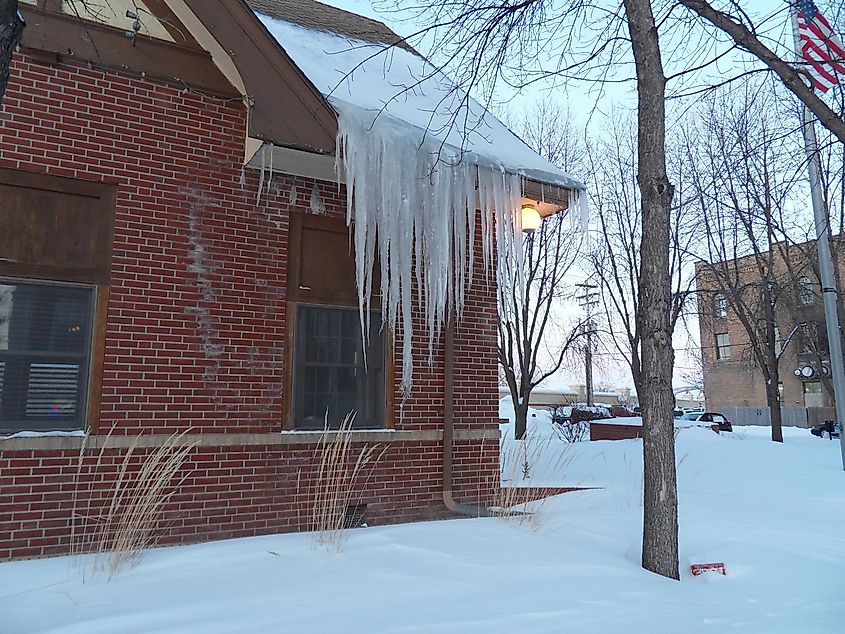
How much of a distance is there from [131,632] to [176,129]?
13.5ft

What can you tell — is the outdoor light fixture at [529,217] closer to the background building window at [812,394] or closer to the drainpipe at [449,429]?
the drainpipe at [449,429]

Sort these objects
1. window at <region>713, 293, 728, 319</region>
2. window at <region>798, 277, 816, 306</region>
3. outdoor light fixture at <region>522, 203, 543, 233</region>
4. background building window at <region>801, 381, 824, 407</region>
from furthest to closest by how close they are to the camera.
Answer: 1. background building window at <region>801, 381, 824, 407</region>
2. window at <region>713, 293, 728, 319</region>
3. window at <region>798, 277, 816, 306</region>
4. outdoor light fixture at <region>522, 203, 543, 233</region>

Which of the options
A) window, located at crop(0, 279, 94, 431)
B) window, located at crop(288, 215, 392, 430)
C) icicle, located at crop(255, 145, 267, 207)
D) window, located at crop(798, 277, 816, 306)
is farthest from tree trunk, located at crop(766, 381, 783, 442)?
window, located at crop(0, 279, 94, 431)

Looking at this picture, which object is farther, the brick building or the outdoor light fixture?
the outdoor light fixture

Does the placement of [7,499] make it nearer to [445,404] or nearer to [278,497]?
[278,497]

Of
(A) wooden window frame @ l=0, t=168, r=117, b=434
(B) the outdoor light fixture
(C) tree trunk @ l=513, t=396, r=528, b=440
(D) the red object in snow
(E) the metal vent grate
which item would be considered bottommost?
(D) the red object in snow

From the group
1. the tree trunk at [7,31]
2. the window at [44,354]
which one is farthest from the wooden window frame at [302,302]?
the tree trunk at [7,31]

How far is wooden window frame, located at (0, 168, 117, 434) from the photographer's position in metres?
4.79

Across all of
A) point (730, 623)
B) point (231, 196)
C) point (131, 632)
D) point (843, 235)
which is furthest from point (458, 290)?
point (843, 235)

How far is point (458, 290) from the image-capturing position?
655 cm

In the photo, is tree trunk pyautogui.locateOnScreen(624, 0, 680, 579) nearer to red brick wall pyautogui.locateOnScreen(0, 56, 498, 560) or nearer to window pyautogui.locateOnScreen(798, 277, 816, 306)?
red brick wall pyautogui.locateOnScreen(0, 56, 498, 560)

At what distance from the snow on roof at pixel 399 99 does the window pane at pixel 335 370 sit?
1.91m

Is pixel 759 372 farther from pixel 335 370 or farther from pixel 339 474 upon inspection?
pixel 339 474

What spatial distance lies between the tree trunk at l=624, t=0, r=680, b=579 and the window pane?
2.73 meters
